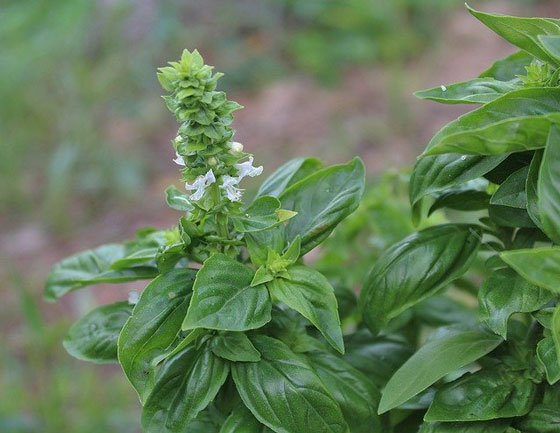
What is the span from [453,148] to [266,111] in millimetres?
2816

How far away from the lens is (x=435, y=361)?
114 cm

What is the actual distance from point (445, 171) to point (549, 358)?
0.28 metres

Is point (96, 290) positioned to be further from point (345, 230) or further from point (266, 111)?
point (345, 230)

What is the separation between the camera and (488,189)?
4.13ft

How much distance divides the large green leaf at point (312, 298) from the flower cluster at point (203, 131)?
0.43 feet

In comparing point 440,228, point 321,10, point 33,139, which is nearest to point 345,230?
point 440,228

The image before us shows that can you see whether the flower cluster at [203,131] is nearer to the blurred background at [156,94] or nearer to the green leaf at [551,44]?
the green leaf at [551,44]

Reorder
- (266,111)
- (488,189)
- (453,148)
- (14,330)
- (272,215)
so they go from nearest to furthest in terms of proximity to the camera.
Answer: (453,148)
(272,215)
(488,189)
(14,330)
(266,111)

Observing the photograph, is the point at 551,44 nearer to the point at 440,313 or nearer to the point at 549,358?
the point at 549,358

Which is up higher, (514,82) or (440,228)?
(514,82)

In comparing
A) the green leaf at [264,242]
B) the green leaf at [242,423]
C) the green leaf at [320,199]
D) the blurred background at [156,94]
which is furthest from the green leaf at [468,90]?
the blurred background at [156,94]

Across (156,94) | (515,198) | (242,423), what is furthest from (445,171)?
(156,94)

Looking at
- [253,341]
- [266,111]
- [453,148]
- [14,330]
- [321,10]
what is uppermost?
[321,10]

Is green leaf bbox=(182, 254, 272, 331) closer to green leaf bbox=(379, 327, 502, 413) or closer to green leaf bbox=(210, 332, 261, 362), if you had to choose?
green leaf bbox=(210, 332, 261, 362)
